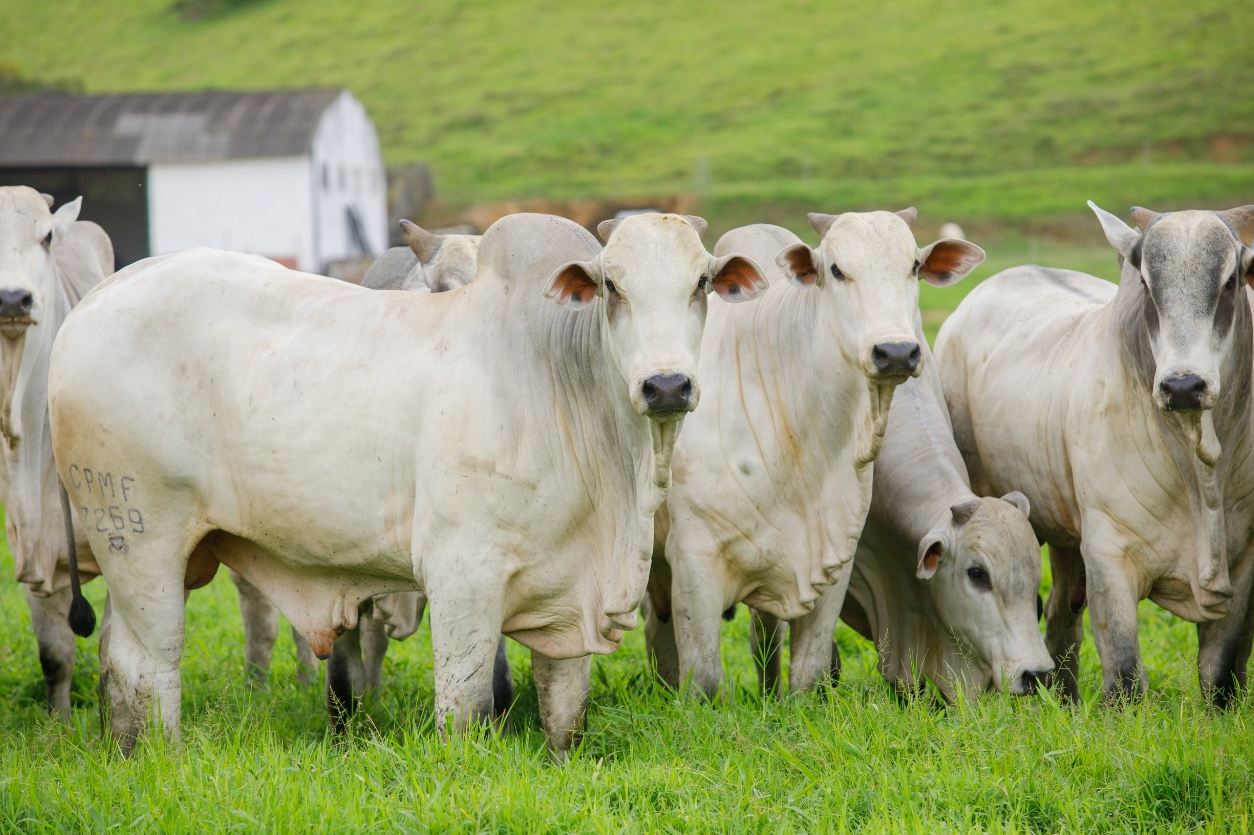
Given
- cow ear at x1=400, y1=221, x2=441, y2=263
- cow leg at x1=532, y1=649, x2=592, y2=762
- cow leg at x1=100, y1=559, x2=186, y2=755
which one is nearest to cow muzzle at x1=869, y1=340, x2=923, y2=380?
cow leg at x1=532, y1=649, x2=592, y2=762

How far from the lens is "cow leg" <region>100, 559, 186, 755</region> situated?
17.6 ft

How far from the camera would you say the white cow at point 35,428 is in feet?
20.1

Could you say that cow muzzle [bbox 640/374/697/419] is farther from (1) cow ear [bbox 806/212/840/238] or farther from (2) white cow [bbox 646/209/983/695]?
(1) cow ear [bbox 806/212/840/238]

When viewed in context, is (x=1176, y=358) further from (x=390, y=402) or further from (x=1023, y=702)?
(x=390, y=402)

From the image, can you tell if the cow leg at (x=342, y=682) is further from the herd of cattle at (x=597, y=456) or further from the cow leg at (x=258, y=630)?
the cow leg at (x=258, y=630)

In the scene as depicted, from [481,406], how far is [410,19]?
51616 mm

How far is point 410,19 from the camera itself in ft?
177

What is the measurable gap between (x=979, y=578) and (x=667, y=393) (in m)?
2.03

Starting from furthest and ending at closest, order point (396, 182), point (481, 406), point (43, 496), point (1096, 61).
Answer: point (1096, 61) → point (396, 182) → point (43, 496) → point (481, 406)

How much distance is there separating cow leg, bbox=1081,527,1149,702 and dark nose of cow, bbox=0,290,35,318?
4.47 meters

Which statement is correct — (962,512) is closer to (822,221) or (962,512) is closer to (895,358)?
(895,358)

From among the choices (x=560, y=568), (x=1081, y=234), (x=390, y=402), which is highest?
(x=390, y=402)

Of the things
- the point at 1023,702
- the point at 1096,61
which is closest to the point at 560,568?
the point at 1023,702

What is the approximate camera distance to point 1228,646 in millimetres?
6020
